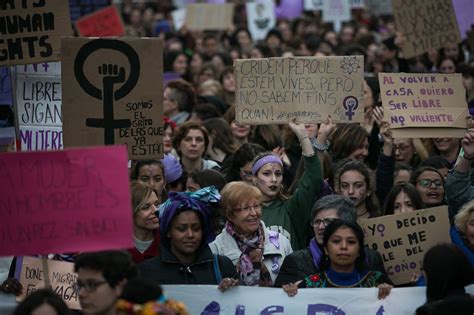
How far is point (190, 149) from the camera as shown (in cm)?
1119

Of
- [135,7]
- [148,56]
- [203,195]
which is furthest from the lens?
[135,7]

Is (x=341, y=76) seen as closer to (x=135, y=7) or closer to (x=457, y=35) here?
(x=457, y=35)

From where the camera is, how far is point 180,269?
8.05 m

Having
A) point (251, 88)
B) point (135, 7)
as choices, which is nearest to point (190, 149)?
point (251, 88)

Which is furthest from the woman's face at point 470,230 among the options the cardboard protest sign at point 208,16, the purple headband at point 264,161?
the cardboard protest sign at point 208,16

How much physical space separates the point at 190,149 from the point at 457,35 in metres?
3.46

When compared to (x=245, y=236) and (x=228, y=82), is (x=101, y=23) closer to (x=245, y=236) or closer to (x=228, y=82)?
(x=228, y=82)

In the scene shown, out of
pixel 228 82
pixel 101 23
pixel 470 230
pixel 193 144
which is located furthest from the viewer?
pixel 101 23

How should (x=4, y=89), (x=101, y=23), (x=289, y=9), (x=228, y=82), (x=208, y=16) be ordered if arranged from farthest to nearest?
(x=289, y=9)
(x=208, y=16)
(x=101, y=23)
(x=228, y=82)
(x=4, y=89)

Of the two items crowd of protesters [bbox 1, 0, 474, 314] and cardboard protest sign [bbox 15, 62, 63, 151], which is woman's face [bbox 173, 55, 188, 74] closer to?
crowd of protesters [bbox 1, 0, 474, 314]

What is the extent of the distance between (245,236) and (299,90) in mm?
1596

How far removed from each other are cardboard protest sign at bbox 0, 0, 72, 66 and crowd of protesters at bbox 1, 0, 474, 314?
1120mm

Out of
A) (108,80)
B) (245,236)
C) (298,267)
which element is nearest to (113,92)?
(108,80)

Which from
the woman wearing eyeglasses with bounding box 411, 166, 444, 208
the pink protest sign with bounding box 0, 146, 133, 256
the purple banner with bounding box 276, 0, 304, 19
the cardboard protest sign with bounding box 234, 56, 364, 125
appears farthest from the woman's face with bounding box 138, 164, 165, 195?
the purple banner with bounding box 276, 0, 304, 19
